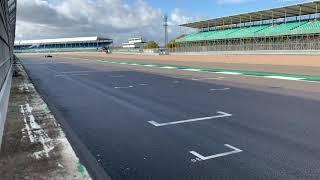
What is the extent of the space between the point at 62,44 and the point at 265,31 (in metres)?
120

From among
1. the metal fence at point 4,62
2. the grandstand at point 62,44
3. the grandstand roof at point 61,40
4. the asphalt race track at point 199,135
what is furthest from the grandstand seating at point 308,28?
the grandstand roof at point 61,40

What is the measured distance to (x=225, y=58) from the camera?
134 feet

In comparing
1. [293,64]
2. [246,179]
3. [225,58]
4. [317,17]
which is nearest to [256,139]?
[246,179]

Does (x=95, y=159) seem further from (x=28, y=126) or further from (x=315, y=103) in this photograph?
(x=315, y=103)

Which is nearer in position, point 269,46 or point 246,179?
point 246,179

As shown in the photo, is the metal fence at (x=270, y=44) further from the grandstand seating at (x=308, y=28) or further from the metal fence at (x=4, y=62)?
the metal fence at (x=4, y=62)

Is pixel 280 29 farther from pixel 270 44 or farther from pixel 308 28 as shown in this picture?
pixel 270 44

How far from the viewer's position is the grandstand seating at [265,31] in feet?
171

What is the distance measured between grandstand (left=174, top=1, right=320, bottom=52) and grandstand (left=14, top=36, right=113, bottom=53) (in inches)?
3252

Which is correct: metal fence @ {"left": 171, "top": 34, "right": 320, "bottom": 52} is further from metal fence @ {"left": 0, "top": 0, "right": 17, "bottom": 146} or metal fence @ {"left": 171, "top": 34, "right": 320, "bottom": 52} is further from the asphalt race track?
metal fence @ {"left": 0, "top": 0, "right": 17, "bottom": 146}

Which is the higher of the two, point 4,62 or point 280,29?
point 280,29

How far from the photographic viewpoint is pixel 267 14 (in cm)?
6481

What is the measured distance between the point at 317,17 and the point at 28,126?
186 ft

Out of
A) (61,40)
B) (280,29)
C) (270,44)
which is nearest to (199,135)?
(270,44)
